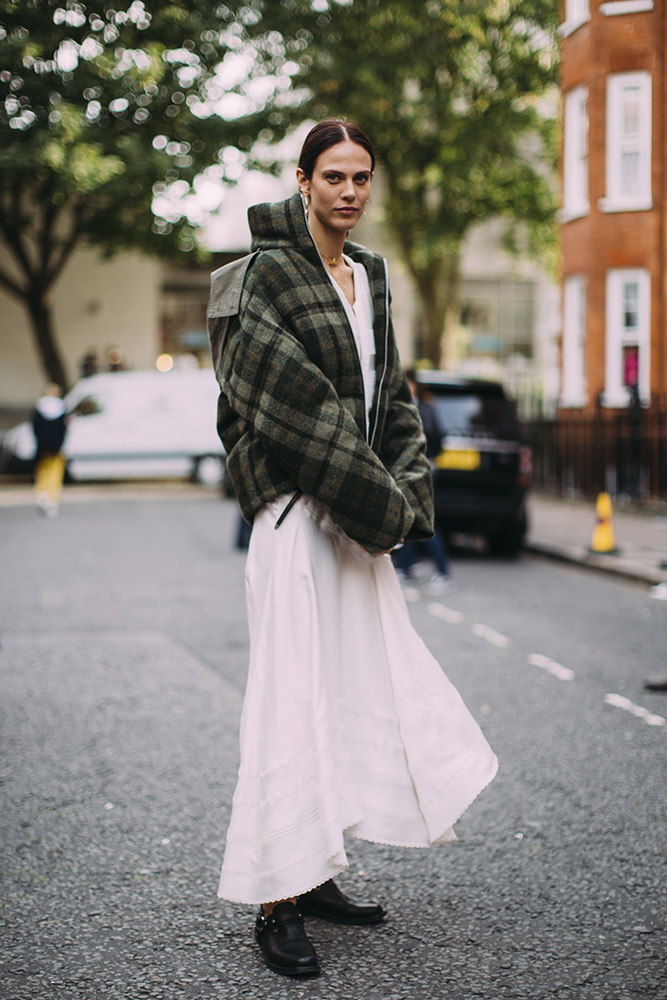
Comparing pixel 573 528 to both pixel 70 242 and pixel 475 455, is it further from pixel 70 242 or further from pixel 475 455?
pixel 70 242

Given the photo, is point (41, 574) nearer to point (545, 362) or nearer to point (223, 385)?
point (223, 385)

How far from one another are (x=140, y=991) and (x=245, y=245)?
126 ft

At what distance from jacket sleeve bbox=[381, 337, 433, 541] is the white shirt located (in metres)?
0.08

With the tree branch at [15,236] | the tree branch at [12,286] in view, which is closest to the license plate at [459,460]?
the tree branch at [15,236]

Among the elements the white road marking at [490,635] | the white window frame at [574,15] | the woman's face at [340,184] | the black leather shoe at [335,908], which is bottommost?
the white road marking at [490,635]

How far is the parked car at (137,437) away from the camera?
21.9 m

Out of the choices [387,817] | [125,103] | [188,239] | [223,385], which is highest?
[125,103]

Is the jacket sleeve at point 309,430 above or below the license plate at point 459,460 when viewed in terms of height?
above

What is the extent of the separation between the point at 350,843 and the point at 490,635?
12.9ft

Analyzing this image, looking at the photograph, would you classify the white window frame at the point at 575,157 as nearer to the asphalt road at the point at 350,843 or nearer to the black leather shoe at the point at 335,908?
the asphalt road at the point at 350,843

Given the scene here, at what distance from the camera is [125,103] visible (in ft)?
80.6

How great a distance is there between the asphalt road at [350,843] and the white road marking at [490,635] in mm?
28

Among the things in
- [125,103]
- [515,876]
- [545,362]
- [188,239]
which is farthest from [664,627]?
[545,362]

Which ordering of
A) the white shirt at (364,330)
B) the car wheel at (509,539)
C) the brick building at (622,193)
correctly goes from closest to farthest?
the white shirt at (364,330) < the car wheel at (509,539) < the brick building at (622,193)
